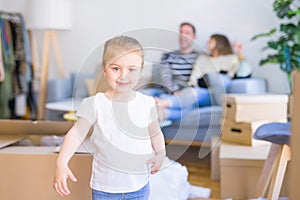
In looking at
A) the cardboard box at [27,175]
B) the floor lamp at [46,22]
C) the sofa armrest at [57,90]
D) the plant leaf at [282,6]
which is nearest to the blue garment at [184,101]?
the cardboard box at [27,175]

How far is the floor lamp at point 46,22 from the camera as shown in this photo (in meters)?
4.22

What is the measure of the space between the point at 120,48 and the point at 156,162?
32cm

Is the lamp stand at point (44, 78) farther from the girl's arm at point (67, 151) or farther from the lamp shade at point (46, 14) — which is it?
the girl's arm at point (67, 151)

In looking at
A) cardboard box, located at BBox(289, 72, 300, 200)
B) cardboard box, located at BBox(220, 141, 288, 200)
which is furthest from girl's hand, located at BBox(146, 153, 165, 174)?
cardboard box, located at BBox(220, 141, 288, 200)

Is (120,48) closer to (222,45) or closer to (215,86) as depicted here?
(215,86)

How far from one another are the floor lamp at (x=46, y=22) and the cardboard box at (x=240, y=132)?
196cm

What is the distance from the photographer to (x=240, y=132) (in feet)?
10.0

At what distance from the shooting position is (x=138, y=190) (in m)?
1.32

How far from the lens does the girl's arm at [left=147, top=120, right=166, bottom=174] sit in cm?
126

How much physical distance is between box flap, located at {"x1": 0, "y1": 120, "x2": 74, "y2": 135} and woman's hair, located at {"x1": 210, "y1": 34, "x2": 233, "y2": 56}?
7.41 ft

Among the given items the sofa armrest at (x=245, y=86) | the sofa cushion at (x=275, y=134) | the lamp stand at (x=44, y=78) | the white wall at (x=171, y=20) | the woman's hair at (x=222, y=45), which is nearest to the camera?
the sofa cushion at (x=275, y=134)

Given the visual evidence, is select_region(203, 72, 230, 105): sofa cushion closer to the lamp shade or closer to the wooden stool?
the wooden stool

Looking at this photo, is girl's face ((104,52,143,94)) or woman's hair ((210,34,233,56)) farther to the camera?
woman's hair ((210,34,233,56))

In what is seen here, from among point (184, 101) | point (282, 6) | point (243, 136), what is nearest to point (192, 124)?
point (184, 101)
